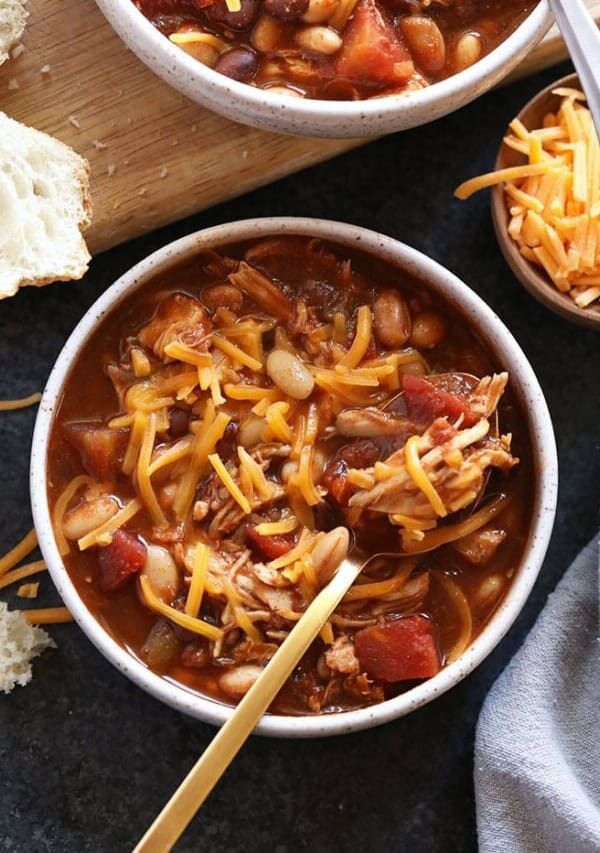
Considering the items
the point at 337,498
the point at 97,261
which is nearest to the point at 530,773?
the point at 337,498

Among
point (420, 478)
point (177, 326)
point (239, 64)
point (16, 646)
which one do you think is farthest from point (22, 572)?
point (239, 64)

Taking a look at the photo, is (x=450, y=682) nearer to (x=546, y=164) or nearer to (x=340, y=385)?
(x=340, y=385)

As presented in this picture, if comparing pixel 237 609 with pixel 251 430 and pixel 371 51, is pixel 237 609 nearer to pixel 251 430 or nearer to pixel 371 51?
pixel 251 430

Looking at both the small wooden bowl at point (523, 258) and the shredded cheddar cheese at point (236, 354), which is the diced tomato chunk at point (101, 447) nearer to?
the shredded cheddar cheese at point (236, 354)

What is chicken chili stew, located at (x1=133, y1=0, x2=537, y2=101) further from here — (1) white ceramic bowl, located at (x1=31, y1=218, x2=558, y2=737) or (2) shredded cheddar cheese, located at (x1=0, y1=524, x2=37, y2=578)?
(2) shredded cheddar cheese, located at (x1=0, y1=524, x2=37, y2=578)

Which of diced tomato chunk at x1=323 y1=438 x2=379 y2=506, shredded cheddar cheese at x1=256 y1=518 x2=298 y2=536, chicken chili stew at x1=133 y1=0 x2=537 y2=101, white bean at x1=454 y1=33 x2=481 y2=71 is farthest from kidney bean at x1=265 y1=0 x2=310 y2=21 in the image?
shredded cheddar cheese at x1=256 y1=518 x2=298 y2=536

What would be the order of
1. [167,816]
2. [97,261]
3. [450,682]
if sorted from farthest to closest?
[97,261], [450,682], [167,816]

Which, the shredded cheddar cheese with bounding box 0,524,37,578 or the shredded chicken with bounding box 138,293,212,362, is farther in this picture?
the shredded cheddar cheese with bounding box 0,524,37,578
